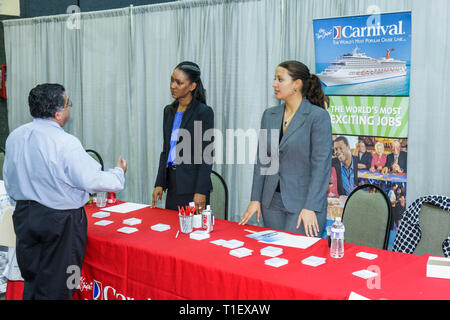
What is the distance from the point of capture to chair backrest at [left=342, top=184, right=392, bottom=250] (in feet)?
9.61

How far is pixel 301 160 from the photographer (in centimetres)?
281

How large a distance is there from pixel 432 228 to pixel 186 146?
1639 mm

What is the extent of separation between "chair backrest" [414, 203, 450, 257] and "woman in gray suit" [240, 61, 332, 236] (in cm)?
66

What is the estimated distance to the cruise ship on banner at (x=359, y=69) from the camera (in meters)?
3.71

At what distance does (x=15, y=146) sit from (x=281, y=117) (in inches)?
58.6

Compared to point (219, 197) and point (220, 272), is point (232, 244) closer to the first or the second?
point (220, 272)

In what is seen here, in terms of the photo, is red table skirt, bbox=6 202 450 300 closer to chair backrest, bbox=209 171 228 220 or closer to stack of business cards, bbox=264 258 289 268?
stack of business cards, bbox=264 258 289 268

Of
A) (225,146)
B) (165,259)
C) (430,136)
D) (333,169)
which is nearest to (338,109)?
(333,169)

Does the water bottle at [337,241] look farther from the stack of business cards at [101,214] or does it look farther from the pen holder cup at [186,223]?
the stack of business cards at [101,214]

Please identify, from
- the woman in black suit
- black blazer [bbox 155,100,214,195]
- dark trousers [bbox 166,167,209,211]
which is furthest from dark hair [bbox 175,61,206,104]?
dark trousers [bbox 166,167,209,211]

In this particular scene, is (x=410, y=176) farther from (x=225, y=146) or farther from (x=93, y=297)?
(x=93, y=297)

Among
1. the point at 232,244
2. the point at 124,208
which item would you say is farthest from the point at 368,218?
the point at 124,208

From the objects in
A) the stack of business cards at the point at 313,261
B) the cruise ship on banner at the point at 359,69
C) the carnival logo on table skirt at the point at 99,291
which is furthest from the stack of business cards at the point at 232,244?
the cruise ship on banner at the point at 359,69

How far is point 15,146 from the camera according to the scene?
2451 millimetres
